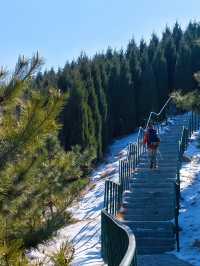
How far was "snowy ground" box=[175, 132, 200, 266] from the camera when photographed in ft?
39.9

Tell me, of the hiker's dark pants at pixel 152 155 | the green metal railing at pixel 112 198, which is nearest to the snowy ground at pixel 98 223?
the green metal railing at pixel 112 198

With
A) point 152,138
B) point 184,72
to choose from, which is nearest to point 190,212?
point 152,138

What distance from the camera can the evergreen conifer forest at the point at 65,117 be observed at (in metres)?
4.54

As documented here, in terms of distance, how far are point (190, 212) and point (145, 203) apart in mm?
1258

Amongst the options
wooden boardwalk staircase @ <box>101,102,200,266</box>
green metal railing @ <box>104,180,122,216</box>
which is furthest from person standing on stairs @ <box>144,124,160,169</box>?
green metal railing @ <box>104,180,122,216</box>

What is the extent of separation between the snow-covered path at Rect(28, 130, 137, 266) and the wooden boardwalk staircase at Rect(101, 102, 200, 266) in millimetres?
685

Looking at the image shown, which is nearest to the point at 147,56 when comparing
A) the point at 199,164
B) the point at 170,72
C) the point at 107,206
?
the point at 170,72

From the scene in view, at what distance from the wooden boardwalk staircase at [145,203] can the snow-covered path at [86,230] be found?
69 cm

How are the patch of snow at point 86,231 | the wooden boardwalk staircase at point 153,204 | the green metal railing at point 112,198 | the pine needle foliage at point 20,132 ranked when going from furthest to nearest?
the green metal railing at point 112,198
the wooden boardwalk staircase at point 153,204
the patch of snow at point 86,231
the pine needle foliage at point 20,132

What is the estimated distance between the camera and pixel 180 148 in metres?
19.0

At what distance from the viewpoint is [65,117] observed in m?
29.1

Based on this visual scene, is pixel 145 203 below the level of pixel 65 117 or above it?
below

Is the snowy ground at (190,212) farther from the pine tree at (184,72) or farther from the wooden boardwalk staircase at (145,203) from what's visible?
the pine tree at (184,72)

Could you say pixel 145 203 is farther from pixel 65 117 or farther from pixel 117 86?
pixel 117 86
